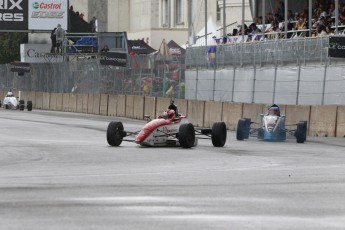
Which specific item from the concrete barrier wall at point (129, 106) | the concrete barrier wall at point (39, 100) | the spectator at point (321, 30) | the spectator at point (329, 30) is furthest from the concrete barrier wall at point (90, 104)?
the spectator at point (329, 30)

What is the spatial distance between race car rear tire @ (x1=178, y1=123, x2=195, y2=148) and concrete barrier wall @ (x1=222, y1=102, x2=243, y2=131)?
12.4 metres

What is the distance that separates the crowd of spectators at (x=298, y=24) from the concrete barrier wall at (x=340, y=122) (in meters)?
6.18

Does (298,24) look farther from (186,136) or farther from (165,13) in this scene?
(165,13)

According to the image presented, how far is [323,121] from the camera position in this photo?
113ft

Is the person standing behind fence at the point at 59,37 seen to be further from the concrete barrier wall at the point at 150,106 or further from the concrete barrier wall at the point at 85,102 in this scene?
the concrete barrier wall at the point at 150,106

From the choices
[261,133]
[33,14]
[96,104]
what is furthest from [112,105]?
[33,14]

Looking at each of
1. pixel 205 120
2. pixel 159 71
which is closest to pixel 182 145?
pixel 205 120

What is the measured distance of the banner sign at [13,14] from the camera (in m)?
78.4

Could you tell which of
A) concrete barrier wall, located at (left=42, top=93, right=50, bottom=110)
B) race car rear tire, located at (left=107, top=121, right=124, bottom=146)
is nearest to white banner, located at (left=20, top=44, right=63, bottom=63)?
concrete barrier wall, located at (left=42, top=93, right=50, bottom=110)

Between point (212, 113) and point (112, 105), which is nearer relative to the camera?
point (212, 113)

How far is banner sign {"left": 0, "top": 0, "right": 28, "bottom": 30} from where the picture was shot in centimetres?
7842

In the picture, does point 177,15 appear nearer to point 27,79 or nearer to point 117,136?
point 27,79

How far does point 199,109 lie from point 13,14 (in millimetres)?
38577

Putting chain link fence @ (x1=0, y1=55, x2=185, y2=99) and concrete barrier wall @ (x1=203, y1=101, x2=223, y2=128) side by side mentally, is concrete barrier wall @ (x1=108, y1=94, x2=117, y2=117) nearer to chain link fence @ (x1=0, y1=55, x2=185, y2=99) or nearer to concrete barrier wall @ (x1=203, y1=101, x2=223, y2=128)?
chain link fence @ (x1=0, y1=55, x2=185, y2=99)
